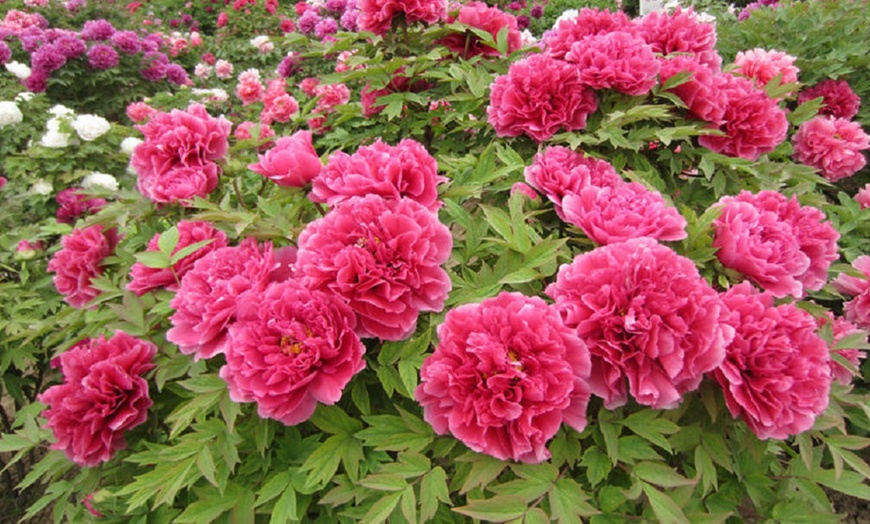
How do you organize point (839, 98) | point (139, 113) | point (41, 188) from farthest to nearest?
point (139, 113) → point (41, 188) → point (839, 98)

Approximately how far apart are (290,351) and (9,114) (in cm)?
381

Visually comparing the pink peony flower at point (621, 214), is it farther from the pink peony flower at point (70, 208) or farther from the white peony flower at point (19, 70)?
the white peony flower at point (19, 70)

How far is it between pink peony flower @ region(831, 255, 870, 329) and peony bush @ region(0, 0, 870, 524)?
1 cm

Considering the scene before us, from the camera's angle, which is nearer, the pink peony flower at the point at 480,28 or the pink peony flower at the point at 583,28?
the pink peony flower at the point at 583,28

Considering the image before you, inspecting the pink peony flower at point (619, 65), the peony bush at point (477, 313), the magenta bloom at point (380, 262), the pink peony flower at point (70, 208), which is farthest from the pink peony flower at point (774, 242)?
the pink peony flower at point (70, 208)

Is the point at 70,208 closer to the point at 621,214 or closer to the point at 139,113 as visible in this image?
the point at 139,113

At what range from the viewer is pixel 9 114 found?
12.3 ft

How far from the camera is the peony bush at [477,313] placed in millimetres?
1121

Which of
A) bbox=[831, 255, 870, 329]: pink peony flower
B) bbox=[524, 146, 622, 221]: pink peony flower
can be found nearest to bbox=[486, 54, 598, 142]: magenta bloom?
bbox=[524, 146, 622, 221]: pink peony flower

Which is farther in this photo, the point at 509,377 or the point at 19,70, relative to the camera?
the point at 19,70

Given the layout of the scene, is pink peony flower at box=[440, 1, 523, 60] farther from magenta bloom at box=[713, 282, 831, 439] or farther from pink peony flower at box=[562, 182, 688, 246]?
magenta bloom at box=[713, 282, 831, 439]

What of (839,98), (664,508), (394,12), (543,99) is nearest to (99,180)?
(394,12)

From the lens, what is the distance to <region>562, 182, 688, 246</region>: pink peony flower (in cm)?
133

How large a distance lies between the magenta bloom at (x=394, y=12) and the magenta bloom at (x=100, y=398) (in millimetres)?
1335
